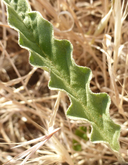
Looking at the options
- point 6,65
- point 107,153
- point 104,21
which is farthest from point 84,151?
point 6,65

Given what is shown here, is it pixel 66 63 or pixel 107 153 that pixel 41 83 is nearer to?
pixel 107 153

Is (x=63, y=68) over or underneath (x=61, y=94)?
over

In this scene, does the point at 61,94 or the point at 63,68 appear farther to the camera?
the point at 61,94

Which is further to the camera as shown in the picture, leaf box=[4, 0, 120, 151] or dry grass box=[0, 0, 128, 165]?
dry grass box=[0, 0, 128, 165]

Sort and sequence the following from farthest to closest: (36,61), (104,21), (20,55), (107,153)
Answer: (20,55)
(107,153)
(104,21)
(36,61)
